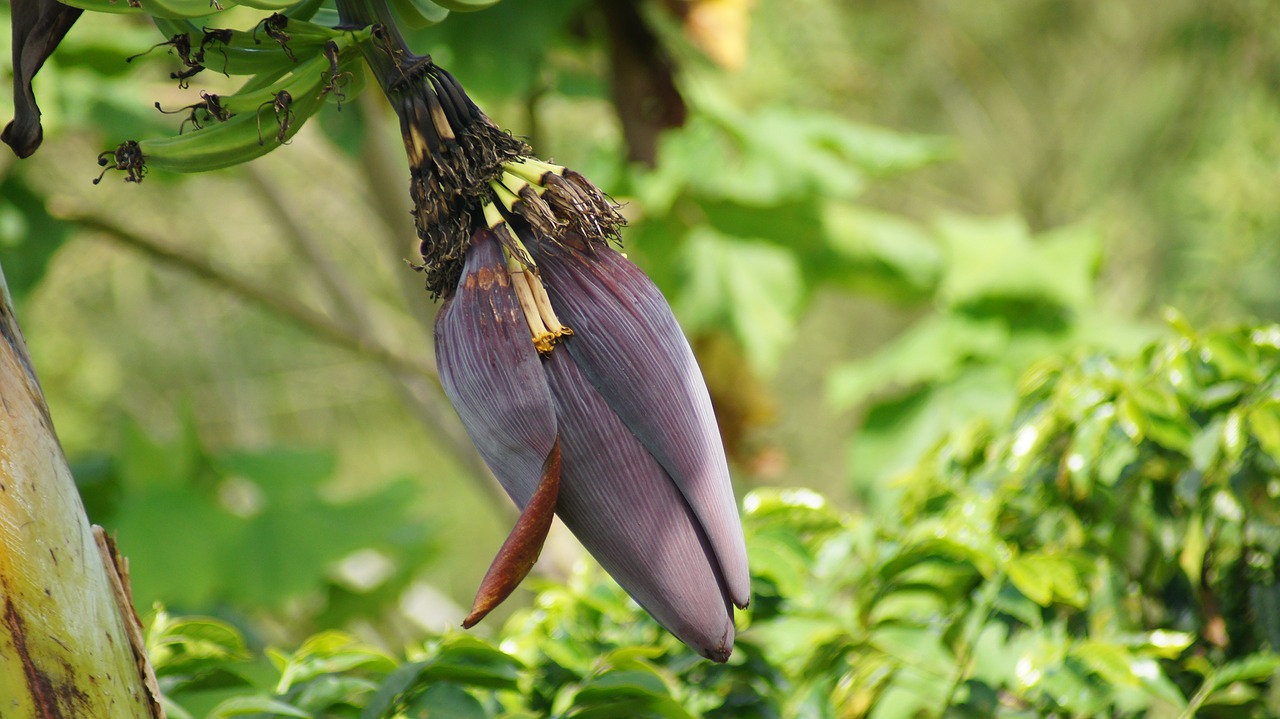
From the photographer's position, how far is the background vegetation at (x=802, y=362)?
501mm

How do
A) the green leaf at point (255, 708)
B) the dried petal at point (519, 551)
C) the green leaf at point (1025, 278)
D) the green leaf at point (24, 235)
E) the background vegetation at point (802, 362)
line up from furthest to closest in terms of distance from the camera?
the green leaf at point (1025, 278)
the green leaf at point (24, 235)
the background vegetation at point (802, 362)
the green leaf at point (255, 708)
the dried petal at point (519, 551)

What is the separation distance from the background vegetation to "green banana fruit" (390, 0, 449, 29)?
0.06 meters

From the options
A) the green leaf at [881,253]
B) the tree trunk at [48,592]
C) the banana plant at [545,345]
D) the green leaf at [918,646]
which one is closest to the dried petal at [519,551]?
the banana plant at [545,345]

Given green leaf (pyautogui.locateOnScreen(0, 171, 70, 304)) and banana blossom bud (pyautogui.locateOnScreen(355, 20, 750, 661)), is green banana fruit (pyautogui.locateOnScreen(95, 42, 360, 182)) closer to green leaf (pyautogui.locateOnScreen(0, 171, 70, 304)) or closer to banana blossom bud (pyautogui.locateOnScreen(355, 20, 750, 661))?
banana blossom bud (pyautogui.locateOnScreen(355, 20, 750, 661))

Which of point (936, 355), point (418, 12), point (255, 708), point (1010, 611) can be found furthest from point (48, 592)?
point (936, 355)

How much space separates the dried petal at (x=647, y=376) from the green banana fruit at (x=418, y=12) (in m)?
0.11

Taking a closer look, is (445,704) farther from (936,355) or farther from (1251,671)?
(936,355)

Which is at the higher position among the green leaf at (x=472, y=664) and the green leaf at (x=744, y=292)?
the green leaf at (x=472, y=664)

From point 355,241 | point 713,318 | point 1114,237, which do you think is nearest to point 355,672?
point 713,318

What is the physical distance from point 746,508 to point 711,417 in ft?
0.94

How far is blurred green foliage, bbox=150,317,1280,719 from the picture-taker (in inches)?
17.8

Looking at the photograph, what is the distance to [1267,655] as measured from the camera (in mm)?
457

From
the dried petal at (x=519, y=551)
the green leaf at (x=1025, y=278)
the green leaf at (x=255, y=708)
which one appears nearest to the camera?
the dried petal at (x=519, y=551)

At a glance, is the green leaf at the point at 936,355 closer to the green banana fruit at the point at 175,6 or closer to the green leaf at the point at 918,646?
the green leaf at the point at 918,646
